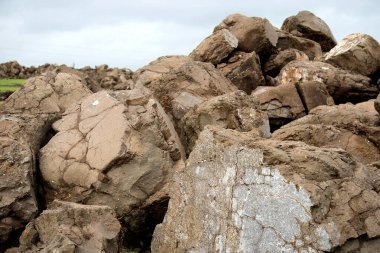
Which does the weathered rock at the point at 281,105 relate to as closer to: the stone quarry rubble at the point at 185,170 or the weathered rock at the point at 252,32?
the stone quarry rubble at the point at 185,170

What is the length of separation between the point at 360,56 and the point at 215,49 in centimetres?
446

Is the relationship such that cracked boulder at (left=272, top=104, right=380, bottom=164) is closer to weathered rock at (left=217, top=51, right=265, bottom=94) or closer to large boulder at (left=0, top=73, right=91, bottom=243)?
large boulder at (left=0, top=73, right=91, bottom=243)

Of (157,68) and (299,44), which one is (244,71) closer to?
(157,68)

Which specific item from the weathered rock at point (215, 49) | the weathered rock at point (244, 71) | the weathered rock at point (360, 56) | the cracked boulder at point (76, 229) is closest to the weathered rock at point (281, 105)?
the weathered rock at point (244, 71)

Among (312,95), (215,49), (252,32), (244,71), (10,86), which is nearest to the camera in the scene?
(312,95)

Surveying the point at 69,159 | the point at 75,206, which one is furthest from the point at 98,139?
the point at 75,206

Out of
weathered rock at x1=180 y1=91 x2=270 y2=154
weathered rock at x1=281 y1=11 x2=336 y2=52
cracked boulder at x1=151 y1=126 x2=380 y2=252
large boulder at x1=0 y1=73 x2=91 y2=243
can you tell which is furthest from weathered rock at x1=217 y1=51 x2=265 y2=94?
cracked boulder at x1=151 y1=126 x2=380 y2=252

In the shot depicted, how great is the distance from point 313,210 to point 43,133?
15.9 feet

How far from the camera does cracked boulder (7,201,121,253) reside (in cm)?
509

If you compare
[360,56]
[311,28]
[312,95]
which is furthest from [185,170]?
[311,28]

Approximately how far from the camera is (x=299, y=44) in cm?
1742

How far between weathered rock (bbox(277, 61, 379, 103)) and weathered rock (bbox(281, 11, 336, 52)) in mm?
5799

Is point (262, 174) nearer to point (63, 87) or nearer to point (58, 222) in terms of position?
point (58, 222)

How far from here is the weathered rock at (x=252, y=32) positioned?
14625mm
